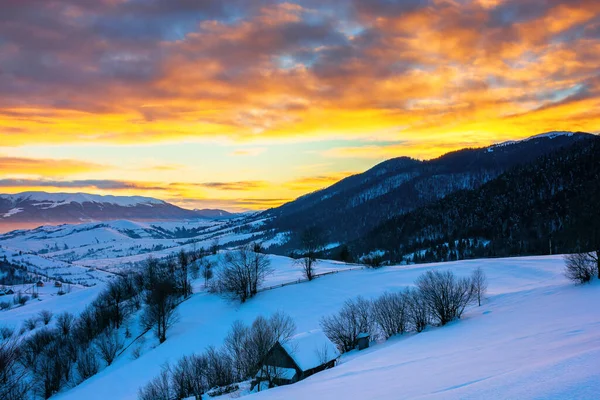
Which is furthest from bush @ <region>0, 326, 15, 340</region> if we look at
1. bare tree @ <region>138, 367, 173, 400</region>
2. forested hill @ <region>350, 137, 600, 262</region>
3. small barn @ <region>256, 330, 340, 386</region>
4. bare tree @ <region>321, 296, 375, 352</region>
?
forested hill @ <region>350, 137, 600, 262</region>

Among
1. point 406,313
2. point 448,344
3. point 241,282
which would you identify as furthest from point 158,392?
point 241,282

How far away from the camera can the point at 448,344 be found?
29.7 m

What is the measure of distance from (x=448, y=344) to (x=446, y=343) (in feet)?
2.25

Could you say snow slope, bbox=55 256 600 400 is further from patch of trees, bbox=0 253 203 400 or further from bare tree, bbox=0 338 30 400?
bare tree, bbox=0 338 30 400

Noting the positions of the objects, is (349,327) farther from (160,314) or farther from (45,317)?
(45,317)

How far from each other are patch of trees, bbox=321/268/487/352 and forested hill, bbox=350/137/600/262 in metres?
112

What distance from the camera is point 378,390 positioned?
58.3 ft

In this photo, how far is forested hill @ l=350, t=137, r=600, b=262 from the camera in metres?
146

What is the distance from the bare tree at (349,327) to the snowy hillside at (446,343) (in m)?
2.65

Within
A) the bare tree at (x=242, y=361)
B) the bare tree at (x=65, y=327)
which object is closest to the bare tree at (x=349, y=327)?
the bare tree at (x=242, y=361)

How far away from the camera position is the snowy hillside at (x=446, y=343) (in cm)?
1246

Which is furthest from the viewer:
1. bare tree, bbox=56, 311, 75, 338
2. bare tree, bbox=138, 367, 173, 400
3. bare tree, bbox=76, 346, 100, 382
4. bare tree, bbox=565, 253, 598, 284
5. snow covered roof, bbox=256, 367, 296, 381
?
bare tree, bbox=56, 311, 75, 338

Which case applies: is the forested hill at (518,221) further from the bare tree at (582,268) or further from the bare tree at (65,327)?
the bare tree at (65,327)

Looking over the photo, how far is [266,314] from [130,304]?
122 ft
